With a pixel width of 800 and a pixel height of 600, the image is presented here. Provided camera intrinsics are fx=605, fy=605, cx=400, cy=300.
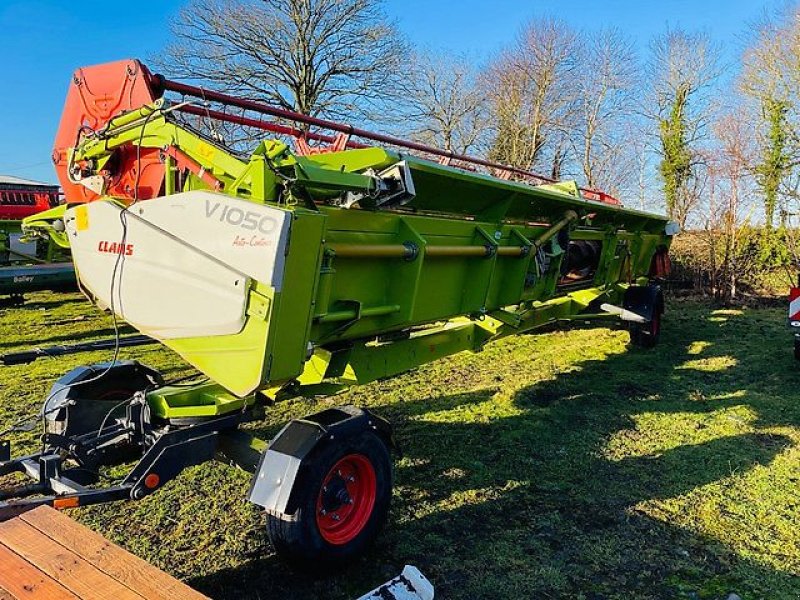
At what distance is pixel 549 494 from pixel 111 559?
2.66 metres

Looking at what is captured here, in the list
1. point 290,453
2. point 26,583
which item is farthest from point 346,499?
point 26,583

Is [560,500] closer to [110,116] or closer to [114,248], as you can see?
[114,248]

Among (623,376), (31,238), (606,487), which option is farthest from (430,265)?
(31,238)

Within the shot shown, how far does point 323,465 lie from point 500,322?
2.52m

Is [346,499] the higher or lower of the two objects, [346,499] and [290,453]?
the lower

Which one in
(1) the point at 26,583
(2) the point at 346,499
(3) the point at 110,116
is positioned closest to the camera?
(1) the point at 26,583

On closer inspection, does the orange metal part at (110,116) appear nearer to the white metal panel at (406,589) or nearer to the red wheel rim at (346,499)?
the red wheel rim at (346,499)

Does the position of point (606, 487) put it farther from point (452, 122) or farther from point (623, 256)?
point (452, 122)

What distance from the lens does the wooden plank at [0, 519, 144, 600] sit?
6.35 ft

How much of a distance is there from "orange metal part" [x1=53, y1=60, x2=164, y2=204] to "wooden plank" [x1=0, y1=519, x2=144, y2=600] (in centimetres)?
183

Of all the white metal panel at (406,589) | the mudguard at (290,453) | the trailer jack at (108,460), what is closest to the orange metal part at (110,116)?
the trailer jack at (108,460)

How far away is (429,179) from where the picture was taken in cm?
370

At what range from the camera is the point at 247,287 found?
2678 mm

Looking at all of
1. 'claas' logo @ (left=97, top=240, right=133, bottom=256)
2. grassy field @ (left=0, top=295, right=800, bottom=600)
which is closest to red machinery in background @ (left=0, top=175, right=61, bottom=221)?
grassy field @ (left=0, top=295, right=800, bottom=600)
